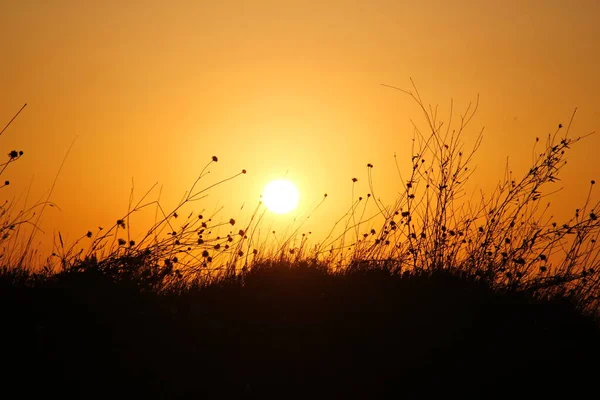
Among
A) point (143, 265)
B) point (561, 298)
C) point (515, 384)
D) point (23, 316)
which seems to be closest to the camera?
point (23, 316)

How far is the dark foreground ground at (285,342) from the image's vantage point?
12.1 ft

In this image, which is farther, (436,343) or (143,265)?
(143,265)

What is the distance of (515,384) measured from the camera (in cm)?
429

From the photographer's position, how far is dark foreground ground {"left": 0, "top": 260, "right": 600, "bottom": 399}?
12.1 feet

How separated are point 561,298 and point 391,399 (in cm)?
249

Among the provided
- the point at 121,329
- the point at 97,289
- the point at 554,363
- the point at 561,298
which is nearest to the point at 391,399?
the point at 554,363

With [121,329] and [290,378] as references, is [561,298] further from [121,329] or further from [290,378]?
[121,329]

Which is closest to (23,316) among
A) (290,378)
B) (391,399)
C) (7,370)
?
(7,370)

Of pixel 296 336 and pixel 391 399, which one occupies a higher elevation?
pixel 296 336

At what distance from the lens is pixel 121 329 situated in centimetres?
403


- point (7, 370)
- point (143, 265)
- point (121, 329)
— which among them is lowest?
point (7, 370)

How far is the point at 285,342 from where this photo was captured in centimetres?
433

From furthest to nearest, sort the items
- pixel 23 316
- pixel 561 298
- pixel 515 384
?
1. pixel 561 298
2. pixel 515 384
3. pixel 23 316

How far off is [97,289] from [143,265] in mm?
634
